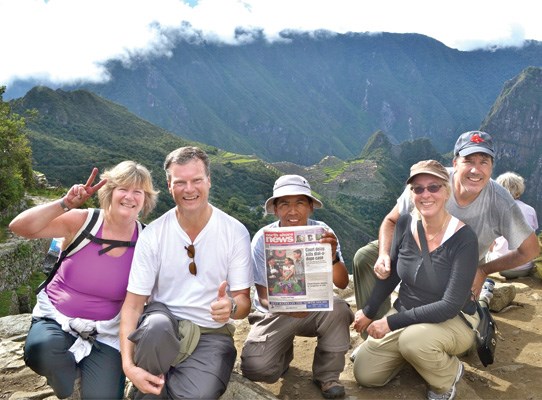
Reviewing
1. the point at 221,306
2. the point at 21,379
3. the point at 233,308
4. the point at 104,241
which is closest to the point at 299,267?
the point at 233,308

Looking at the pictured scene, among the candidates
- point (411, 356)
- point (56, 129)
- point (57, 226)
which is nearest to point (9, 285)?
point (57, 226)

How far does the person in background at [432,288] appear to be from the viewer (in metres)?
3.86

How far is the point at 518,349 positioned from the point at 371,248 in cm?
214

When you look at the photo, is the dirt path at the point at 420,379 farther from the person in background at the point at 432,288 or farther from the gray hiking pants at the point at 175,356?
the gray hiking pants at the point at 175,356

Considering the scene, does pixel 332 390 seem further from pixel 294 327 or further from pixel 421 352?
pixel 421 352

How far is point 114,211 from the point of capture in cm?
383

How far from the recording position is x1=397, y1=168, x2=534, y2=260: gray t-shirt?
4520 millimetres

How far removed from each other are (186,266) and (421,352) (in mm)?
2099

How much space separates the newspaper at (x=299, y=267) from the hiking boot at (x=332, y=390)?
0.84 m

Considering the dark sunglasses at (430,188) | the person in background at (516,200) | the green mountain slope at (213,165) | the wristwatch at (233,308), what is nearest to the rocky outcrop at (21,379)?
the wristwatch at (233,308)

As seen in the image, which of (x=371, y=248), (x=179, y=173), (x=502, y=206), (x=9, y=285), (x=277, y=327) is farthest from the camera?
(x=9, y=285)

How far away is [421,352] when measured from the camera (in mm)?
3918

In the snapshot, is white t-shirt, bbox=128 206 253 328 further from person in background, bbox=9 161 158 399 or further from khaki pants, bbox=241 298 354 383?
khaki pants, bbox=241 298 354 383

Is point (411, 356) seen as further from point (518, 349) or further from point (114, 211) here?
point (114, 211)
